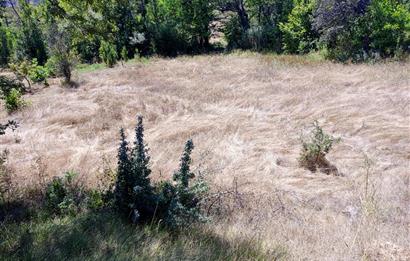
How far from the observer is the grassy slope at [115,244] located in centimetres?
249

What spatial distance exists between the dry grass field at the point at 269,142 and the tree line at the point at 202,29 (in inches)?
83.6

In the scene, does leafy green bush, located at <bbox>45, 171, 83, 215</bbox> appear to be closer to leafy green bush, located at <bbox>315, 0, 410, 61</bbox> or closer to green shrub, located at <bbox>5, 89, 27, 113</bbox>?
green shrub, located at <bbox>5, 89, 27, 113</bbox>

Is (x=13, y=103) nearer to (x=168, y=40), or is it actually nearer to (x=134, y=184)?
(x=134, y=184)

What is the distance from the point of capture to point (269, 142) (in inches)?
295

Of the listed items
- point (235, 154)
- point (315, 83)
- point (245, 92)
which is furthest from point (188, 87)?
point (235, 154)

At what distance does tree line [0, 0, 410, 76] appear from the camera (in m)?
12.6

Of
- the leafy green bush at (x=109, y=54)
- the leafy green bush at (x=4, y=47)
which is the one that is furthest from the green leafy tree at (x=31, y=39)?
the leafy green bush at (x=109, y=54)

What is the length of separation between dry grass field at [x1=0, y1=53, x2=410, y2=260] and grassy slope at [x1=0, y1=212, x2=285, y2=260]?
0.25 m

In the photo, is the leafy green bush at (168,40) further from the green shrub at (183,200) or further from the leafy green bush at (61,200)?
the green shrub at (183,200)

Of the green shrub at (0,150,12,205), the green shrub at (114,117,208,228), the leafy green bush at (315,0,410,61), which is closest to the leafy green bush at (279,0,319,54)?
the leafy green bush at (315,0,410,61)

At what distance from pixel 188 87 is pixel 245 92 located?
2383mm

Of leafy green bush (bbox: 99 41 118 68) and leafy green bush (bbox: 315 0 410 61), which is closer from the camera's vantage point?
leafy green bush (bbox: 315 0 410 61)

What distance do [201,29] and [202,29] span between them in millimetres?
78

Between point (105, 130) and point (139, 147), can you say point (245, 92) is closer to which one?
point (105, 130)
